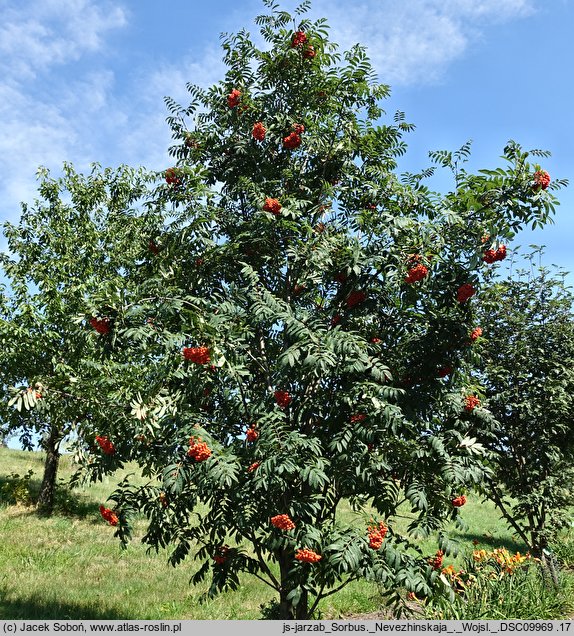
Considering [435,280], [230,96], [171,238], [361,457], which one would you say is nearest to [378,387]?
[361,457]

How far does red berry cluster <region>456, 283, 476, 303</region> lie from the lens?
4.93 meters

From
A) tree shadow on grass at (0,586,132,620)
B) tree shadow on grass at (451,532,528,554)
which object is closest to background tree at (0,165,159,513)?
tree shadow on grass at (0,586,132,620)

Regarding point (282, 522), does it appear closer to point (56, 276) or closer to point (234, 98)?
point (234, 98)

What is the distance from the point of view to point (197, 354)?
4.51 m

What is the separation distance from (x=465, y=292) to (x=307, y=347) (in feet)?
4.99

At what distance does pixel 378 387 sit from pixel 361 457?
0.64m

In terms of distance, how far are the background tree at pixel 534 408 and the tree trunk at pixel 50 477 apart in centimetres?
989

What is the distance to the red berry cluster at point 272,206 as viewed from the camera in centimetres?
545

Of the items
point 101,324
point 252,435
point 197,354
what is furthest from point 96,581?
point 197,354

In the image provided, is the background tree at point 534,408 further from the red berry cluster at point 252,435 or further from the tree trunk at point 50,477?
the tree trunk at point 50,477

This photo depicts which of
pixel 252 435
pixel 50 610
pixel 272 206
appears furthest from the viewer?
pixel 50 610

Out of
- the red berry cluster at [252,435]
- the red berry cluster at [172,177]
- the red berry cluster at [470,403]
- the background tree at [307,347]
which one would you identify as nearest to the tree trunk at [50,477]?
the background tree at [307,347]

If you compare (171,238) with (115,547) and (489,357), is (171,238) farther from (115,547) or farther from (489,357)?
(115,547)

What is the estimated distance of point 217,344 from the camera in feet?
15.5
